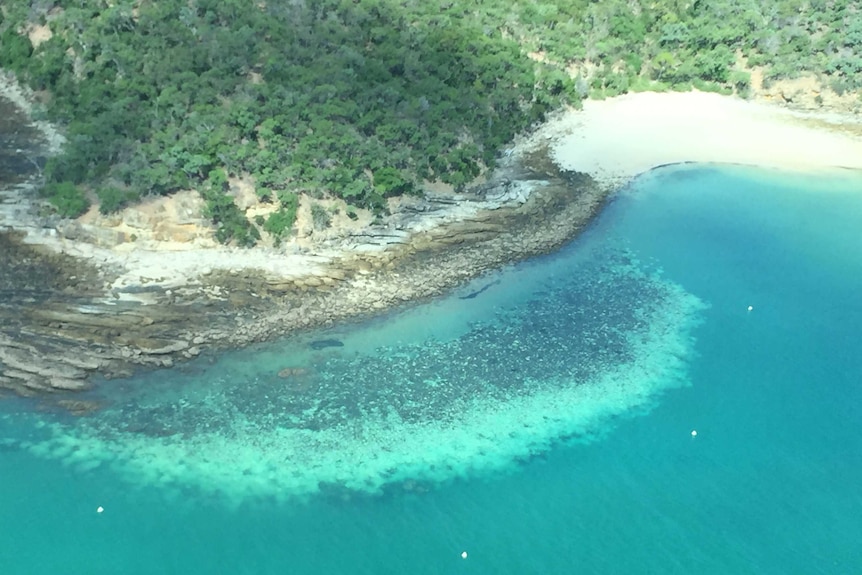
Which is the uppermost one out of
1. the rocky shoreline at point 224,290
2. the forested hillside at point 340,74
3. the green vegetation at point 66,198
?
the forested hillside at point 340,74

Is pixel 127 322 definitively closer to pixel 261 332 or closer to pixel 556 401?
pixel 261 332

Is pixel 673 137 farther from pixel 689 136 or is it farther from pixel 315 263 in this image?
pixel 315 263

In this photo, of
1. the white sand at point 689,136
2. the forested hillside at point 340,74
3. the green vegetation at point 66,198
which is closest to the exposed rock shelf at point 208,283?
the green vegetation at point 66,198

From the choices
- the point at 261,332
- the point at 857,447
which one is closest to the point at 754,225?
the point at 857,447

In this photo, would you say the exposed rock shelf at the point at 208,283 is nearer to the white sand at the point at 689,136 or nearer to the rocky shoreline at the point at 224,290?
the rocky shoreline at the point at 224,290

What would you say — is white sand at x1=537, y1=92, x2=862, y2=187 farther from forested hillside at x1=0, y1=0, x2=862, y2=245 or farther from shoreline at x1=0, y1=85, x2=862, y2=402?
forested hillside at x1=0, y1=0, x2=862, y2=245

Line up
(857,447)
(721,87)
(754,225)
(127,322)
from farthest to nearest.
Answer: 1. (721,87)
2. (754,225)
3. (127,322)
4. (857,447)

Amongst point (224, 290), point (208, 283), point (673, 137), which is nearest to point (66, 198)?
point (208, 283)
